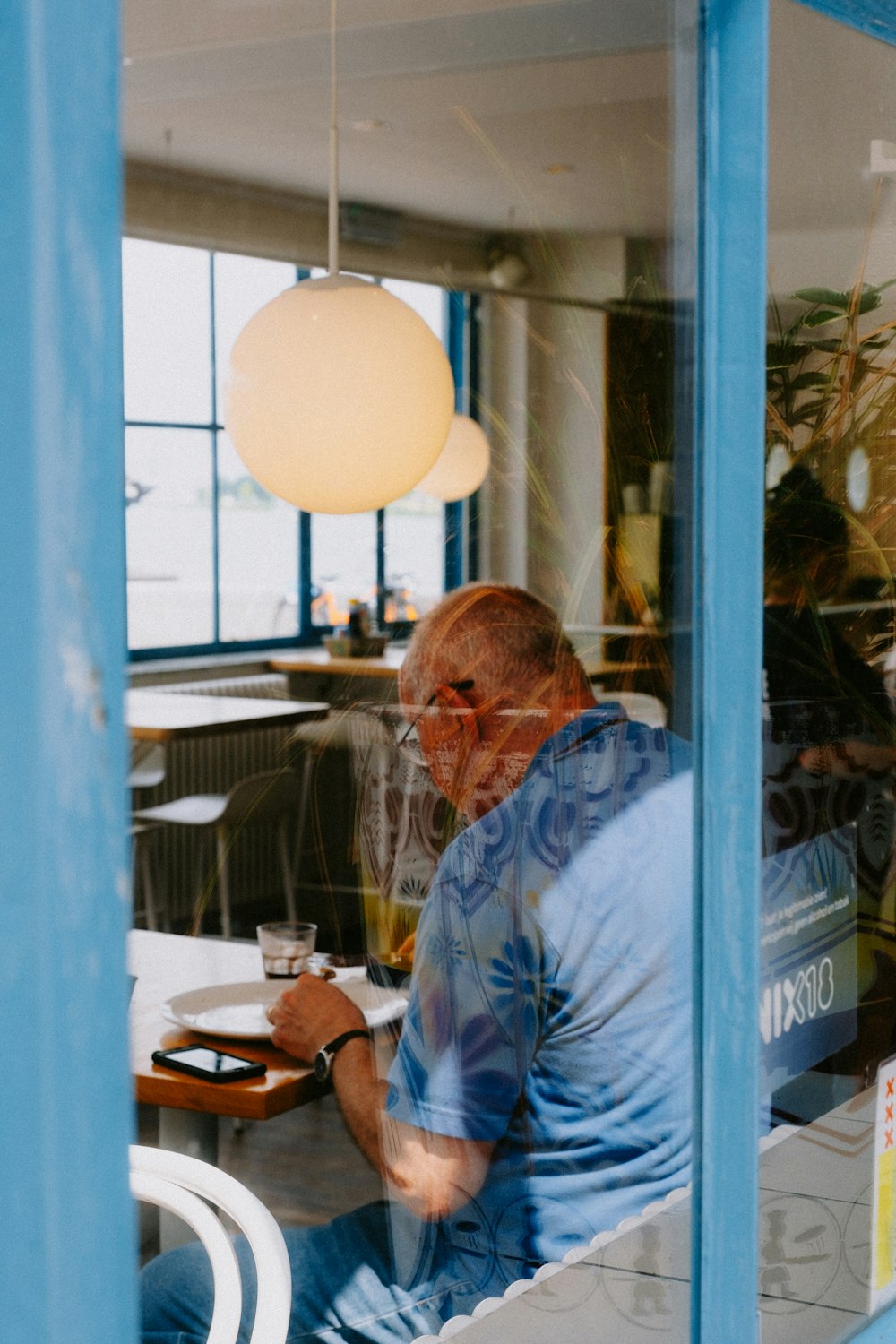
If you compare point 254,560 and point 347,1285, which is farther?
point 254,560

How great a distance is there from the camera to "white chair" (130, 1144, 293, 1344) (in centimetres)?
95

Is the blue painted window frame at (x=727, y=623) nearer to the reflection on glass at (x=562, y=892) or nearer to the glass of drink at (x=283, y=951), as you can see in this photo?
the reflection on glass at (x=562, y=892)

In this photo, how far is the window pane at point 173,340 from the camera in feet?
17.6

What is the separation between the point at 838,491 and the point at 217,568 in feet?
16.1

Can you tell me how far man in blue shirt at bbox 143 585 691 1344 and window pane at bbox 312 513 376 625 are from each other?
4.62 m

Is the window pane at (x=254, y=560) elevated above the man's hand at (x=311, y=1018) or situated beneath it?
elevated above

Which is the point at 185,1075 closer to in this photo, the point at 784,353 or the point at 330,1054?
the point at 330,1054

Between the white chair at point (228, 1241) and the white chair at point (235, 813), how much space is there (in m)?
3.58

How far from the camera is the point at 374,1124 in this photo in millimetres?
1568

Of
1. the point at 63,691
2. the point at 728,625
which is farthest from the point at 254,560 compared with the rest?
the point at 63,691

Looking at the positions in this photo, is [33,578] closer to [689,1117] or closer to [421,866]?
[689,1117]

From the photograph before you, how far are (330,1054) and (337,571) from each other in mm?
4640

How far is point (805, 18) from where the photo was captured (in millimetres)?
1032

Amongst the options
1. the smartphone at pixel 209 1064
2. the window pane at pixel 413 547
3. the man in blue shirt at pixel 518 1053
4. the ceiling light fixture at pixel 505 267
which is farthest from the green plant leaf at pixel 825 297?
the ceiling light fixture at pixel 505 267
